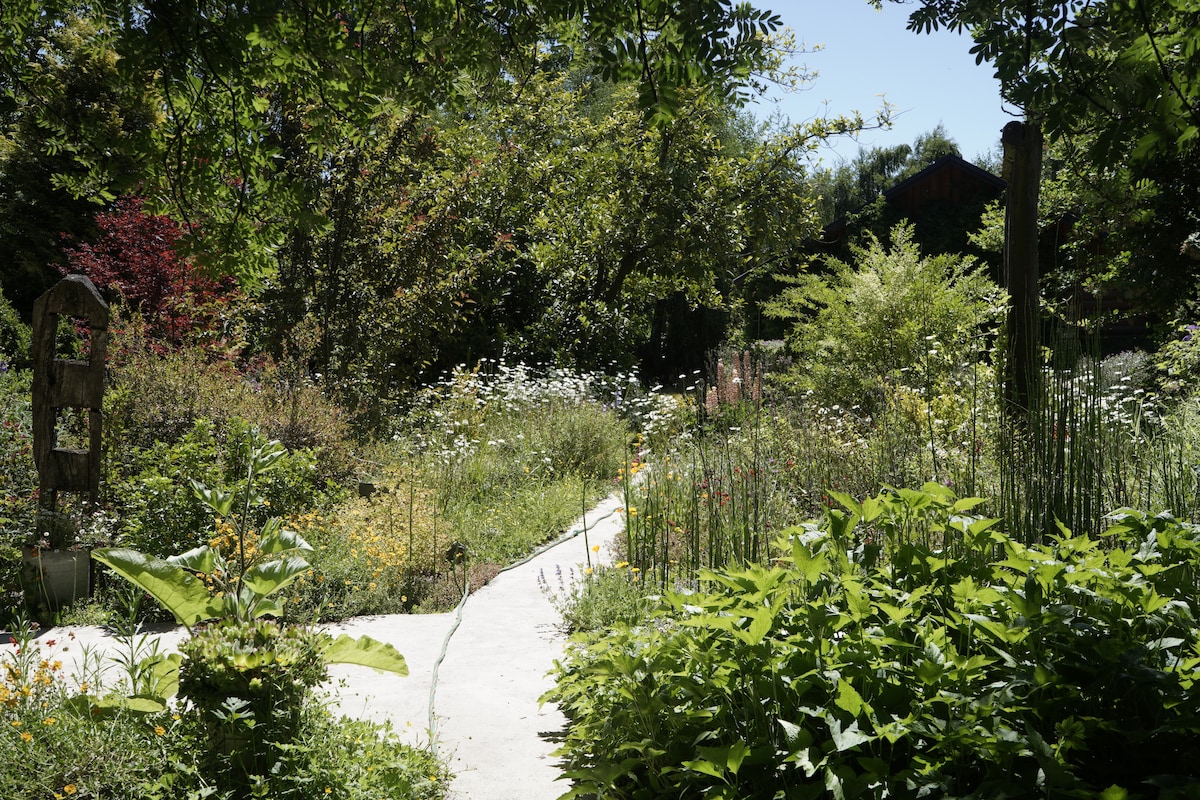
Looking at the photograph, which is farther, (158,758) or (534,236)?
(534,236)

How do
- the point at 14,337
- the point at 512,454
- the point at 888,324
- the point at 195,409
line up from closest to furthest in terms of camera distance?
1. the point at 195,409
2. the point at 512,454
3. the point at 888,324
4. the point at 14,337

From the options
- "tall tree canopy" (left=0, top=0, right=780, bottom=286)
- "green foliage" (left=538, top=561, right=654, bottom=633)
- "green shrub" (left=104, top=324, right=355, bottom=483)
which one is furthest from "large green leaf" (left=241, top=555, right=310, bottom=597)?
"green shrub" (left=104, top=324, right=355, bottom=483)

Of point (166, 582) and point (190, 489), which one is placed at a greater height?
point (190, 489)

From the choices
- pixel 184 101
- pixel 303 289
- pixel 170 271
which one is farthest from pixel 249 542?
pixel 170 271

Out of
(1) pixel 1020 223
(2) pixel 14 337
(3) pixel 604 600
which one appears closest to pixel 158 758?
(3) pixel 604 600

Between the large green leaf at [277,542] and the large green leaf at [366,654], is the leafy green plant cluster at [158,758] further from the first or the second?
the large green leaf at [277,542]

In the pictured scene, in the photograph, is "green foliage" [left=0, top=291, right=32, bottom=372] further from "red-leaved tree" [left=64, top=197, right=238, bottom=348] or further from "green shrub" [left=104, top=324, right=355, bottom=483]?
"green shrub" [left=104, top=324, right=355, bottom=483]

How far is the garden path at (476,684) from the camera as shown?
2809 millimetres

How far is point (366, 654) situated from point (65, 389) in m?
3.38

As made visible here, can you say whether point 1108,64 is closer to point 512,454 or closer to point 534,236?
point 512,454

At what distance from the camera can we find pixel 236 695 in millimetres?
2420

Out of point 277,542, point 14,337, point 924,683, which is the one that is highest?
point 14,337

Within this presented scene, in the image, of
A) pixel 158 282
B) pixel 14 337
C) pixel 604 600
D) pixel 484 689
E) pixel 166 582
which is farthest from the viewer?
pixel 14 337

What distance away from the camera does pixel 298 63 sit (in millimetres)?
3594
